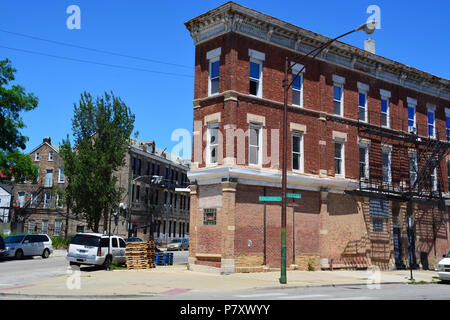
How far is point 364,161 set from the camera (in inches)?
1162

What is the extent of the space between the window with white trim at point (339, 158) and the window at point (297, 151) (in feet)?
9.43

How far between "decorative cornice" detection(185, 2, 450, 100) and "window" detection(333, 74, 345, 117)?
1.05m

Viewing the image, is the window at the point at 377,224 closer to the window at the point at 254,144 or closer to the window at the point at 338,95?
the window at the point at 338,95

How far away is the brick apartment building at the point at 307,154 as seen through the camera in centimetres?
2352

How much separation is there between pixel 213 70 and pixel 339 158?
30.2 ft

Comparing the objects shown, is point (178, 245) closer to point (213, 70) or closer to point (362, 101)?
point (362, 101)

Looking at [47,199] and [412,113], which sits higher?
[412,113]

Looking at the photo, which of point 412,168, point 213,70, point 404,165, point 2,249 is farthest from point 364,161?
point 2,249

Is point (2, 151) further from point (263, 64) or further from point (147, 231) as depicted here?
point (147, 231)

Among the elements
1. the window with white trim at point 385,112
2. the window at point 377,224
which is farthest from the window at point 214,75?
the window at point 377,224

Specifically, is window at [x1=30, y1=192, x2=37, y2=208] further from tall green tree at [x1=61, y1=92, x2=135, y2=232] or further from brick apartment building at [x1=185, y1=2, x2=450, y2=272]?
brick apartment building at [x1=185, y1=2, x2=450, y2=272]

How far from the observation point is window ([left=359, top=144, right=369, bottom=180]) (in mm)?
29219

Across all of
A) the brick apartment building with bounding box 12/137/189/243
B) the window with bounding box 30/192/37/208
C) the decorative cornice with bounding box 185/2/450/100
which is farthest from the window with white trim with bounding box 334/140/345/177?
the window with bounding box 30/192/37/208
